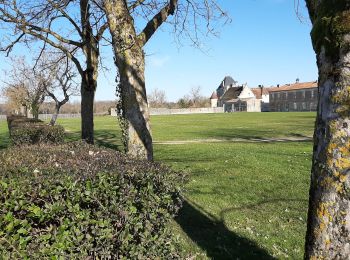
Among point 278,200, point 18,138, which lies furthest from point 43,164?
point 18,138

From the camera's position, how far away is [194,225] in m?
6.19

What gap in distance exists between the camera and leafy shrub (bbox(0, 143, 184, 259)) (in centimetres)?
315

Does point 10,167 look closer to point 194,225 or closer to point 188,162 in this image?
point 194,225

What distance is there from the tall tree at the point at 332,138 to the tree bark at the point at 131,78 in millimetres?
4934

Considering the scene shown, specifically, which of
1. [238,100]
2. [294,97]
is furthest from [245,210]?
[238,100]

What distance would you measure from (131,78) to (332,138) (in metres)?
5.43

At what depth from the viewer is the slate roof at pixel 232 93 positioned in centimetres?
11391

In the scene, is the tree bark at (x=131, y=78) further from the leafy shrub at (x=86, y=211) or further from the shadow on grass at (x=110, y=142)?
the shadow on grass at (x=110, y=142)

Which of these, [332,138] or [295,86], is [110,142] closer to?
[332,138]

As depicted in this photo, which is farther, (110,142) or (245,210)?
(110,142)

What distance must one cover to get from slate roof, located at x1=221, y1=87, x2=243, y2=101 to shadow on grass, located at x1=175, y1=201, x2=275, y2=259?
108446 millimetres

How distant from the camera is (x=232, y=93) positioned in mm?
116625

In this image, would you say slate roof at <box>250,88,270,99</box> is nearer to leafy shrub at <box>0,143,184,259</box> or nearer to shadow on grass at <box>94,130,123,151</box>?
shadow on grass at <box>94,130,123,151</box>

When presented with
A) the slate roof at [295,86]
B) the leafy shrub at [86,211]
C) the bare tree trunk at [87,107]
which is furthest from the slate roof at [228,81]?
the leafy shrub at [86,211]
